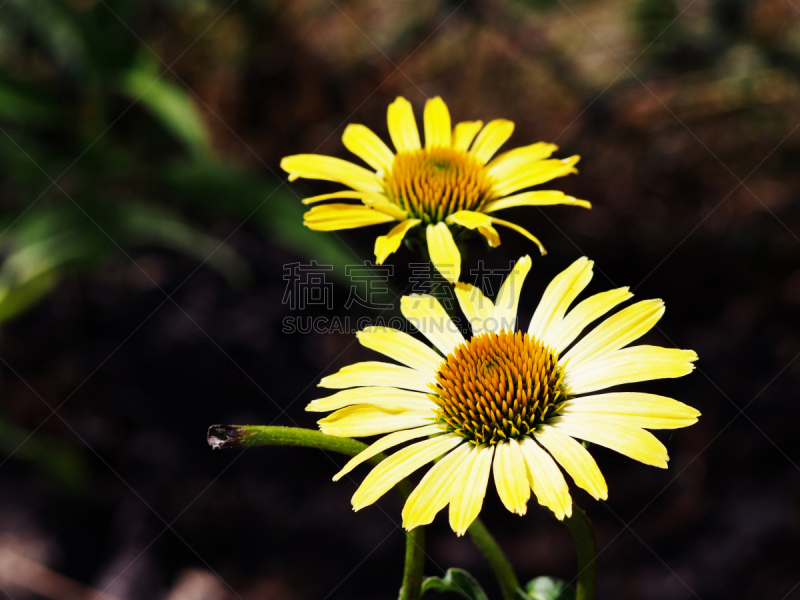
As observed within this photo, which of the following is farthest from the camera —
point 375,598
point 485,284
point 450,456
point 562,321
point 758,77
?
point 758,77

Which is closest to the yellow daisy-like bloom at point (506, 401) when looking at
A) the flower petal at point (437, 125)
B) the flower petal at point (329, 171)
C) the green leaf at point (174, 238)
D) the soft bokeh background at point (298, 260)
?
the flower petal at point (329, 171)

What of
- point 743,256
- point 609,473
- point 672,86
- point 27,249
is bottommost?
point 27,249

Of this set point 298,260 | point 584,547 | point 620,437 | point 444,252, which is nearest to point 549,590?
point 584,547

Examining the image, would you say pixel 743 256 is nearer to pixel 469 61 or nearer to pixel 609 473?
pixel 609 473

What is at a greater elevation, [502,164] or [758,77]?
[758,77]

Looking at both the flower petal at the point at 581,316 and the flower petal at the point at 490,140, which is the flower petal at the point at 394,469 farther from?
the flower petal at the point at 490,140

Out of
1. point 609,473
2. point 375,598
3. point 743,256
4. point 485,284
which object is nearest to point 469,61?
point 743,256
